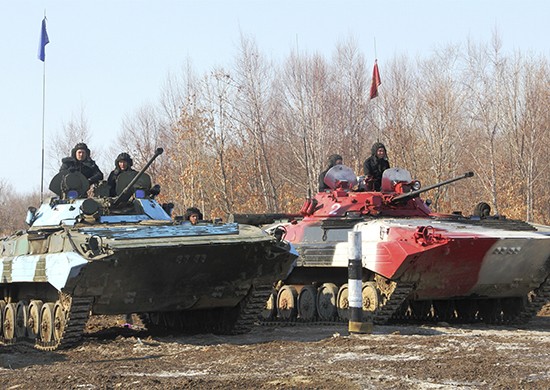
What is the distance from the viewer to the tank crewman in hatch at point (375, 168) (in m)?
18.0

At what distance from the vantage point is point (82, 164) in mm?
15250

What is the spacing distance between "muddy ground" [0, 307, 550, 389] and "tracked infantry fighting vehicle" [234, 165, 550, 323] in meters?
1.16

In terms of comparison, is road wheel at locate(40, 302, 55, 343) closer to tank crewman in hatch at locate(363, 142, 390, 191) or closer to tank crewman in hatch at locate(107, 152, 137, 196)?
tank crewman in hatch at locate(107, 152, 137, 196)

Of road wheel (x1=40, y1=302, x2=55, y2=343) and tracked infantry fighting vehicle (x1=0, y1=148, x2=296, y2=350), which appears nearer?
tracked infantry fighting vehicle (x1=0, y1=148, x2=296, y2=350)

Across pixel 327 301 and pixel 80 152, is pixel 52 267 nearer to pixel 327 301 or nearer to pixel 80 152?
pixel 80 152

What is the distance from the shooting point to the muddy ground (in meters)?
8.23

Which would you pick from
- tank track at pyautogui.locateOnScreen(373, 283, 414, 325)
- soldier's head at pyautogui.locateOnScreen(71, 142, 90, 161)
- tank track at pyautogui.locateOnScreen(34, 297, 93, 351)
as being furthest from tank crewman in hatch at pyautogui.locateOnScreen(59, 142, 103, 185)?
tank track at pyautogui.locateOnScreen(373, 283, 414, 325)

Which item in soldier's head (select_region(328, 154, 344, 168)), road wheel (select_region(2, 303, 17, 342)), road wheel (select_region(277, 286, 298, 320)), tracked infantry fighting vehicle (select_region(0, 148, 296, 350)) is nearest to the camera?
tracked infantry fighting vehicle (select_region(0, 148, 296, 350))

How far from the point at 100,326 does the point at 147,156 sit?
29870mm

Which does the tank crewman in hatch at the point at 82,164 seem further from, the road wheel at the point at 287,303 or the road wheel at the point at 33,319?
the road wheel at the point at 287,303

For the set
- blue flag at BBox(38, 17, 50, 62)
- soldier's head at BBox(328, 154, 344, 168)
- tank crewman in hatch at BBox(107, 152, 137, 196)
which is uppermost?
blue flag at BBox(38, 17, 50, 62)

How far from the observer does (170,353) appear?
36.0 ft

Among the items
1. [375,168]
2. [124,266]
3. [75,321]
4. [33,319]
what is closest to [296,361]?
[124,266]

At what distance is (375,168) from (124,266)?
7337mm
